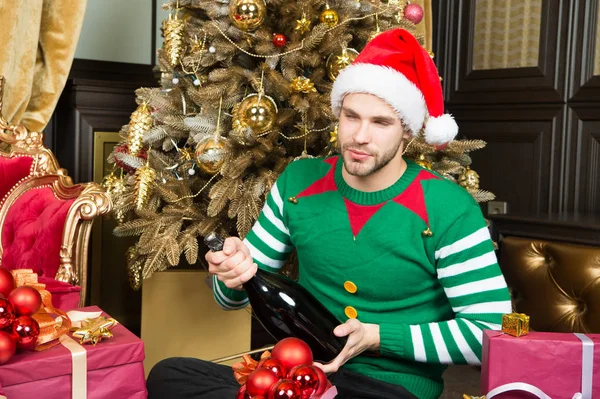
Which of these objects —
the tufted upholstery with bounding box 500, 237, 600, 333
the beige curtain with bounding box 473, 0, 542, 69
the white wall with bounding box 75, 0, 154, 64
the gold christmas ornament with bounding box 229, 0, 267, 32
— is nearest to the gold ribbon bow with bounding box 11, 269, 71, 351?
the gold christmas ornament with bounding box 229, 0, 267, 32

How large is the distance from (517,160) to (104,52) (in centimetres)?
189

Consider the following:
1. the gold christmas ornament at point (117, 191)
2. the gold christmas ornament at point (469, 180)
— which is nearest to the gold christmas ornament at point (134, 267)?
the gold christmas ornament at point (117, 191)

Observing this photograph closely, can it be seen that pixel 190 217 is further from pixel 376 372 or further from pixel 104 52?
pixel 104 52

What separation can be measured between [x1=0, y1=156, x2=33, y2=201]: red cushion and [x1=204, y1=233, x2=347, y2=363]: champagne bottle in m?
0.97

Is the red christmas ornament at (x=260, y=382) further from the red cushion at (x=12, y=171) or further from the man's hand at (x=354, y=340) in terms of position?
the red cushion at (x=12, y=171)

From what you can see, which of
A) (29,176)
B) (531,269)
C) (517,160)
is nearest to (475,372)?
(531,269)

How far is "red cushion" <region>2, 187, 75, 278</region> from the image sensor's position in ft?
6.46

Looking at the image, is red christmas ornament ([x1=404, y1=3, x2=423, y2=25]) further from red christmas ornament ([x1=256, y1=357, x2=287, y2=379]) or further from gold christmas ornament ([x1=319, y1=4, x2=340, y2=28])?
red christmas ornament ([x1=256, y1=357, x2=287, y2=379])

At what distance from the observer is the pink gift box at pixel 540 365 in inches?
47.1

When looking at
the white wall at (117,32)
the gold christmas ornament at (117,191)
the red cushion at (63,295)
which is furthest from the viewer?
the white wall at (117,32)

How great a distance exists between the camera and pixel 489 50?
3.39 metres

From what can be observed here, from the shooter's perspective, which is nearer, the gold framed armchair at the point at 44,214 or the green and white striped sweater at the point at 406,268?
the green and white striped sweater at the point at 406,268

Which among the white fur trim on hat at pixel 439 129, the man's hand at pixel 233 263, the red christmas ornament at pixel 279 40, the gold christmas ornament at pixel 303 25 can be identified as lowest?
the man's hand at pixel 233 263

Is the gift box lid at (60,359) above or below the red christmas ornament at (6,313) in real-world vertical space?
below
